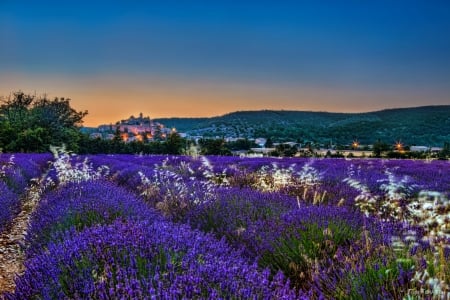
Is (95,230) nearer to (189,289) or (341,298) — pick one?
(189,289)

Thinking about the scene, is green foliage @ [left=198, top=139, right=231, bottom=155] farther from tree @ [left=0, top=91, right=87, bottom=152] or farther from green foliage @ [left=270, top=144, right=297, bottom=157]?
tree @ [left=0, top=91, right=87, bottom=152]

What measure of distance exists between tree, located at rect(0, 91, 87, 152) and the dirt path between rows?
79.7ft

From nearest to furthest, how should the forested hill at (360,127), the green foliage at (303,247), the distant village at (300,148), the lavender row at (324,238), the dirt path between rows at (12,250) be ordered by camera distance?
1. the lavender row at (324,238)
2. the green foliage at (303,247)
3. the dirt path between rows at (12,250)
4. the distant village at (300,148)
5. the forested hill at (360,127)

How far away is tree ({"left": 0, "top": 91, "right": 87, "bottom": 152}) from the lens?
30.7 m

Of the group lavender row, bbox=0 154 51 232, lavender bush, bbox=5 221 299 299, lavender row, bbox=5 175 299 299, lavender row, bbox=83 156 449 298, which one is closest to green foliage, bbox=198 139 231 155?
lavender row, bbox=0 154 51 232

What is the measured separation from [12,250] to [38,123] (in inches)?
1411

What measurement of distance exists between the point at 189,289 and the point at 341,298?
1.01 m

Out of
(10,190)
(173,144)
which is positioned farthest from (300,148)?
(10,190)

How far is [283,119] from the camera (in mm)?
96250

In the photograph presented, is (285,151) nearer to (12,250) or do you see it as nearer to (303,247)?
(12,250)

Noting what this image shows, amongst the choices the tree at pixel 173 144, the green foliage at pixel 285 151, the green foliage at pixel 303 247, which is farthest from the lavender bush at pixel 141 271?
the tree at pixel 173 144

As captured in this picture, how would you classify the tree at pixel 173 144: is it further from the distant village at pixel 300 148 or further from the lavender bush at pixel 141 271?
the lavender bush at pixel 141 271

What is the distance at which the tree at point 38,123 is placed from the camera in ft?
101

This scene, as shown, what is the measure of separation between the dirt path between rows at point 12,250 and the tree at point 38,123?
2431 cm
